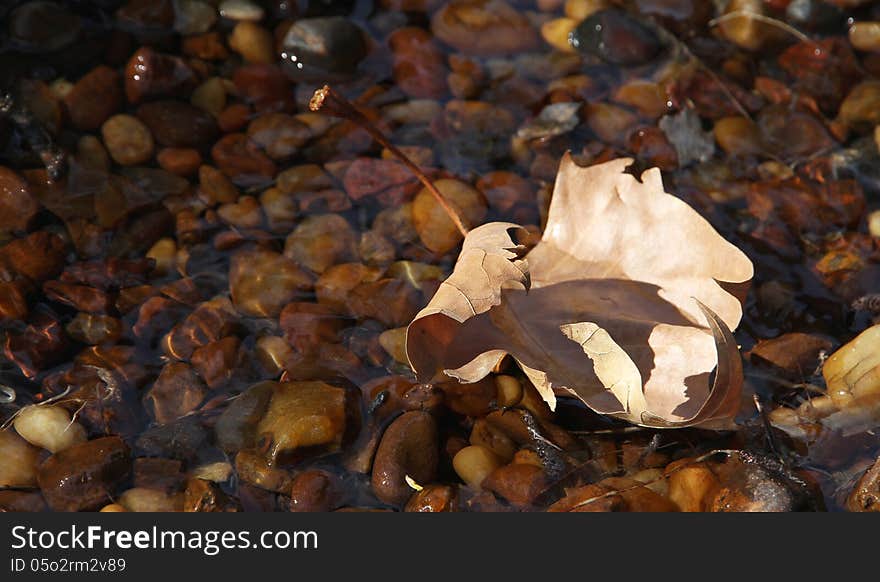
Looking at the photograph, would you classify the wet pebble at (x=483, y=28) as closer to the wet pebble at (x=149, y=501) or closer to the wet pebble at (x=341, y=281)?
the wet pebble at (x=341, y=281)

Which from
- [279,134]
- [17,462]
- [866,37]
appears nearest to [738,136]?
[866,37]

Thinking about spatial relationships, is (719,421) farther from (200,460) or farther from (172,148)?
(172,148)

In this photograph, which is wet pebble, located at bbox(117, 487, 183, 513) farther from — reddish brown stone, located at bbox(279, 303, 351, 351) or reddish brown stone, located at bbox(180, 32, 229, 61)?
reddish brown stone, located at bbox(180, 32, 229, 61)

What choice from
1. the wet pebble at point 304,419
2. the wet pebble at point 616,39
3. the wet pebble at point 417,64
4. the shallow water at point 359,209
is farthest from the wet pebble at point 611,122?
the wet pebble at point 304,419

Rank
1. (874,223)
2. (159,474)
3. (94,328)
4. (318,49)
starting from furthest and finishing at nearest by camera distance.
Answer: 1. (318,49)
2. (874,223)
3. (94,328)
4. (159,474)

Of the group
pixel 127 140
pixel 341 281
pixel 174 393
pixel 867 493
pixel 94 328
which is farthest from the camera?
pixel 127 140

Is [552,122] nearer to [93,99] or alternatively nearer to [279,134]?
[279,134]

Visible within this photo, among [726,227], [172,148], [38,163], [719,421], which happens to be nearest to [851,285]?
[726,227]
